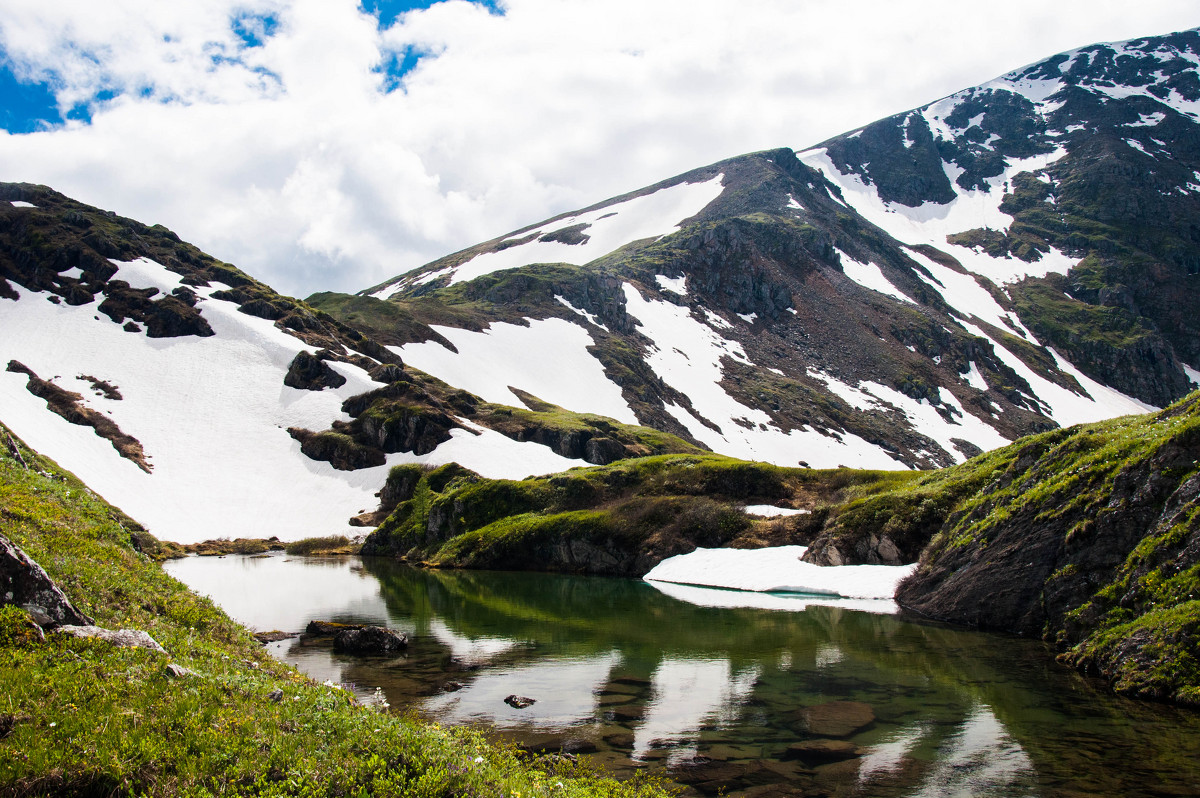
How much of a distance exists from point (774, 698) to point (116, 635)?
50.7 ft

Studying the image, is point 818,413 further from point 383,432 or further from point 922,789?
point 922,789

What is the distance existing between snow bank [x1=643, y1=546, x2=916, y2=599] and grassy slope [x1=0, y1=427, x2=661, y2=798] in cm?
3036

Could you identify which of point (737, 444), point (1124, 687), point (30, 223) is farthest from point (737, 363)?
point (1124, 687)

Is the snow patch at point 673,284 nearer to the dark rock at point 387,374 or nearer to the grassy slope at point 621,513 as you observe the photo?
the dark rock at point 387,374

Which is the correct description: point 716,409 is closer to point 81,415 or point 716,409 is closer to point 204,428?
point 204,428

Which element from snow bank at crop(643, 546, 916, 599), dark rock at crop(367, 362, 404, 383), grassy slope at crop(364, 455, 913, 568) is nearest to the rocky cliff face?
snow bank at crop(643, 546, 916, 599)

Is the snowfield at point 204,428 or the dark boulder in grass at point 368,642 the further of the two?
the snowfield at point 204,428

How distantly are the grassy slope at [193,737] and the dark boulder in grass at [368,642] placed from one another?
43.7 ft

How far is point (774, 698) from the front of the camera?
1864 cm

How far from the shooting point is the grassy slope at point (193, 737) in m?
6.83

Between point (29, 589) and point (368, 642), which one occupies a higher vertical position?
point (29, 589)

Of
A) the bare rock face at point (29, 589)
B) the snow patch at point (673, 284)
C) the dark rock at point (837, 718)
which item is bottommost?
the dark rock at point (837, 718)

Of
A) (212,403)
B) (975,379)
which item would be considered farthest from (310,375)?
(975,379)

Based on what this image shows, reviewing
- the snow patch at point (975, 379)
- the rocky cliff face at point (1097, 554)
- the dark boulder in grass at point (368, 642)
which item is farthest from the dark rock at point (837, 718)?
the snow patch at point (975, 379)
